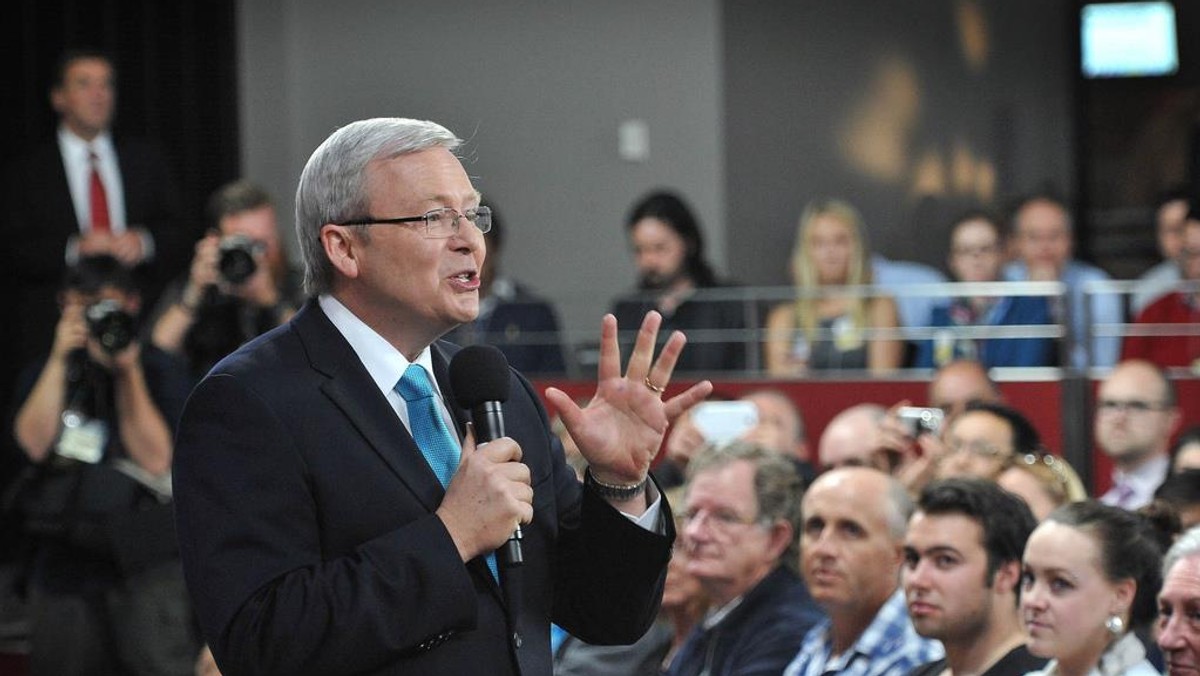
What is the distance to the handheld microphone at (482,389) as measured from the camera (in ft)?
7.50

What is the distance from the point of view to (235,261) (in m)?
5.89

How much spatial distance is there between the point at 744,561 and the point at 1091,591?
1191mm

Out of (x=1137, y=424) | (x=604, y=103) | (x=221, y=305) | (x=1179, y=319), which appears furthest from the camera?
(x=604, y=103)

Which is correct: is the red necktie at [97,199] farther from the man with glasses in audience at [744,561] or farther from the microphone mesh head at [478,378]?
the microphone mesh head at [478,378]

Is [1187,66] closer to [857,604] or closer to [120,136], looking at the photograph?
[120,136]

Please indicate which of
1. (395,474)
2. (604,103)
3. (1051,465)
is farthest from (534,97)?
(395,474)

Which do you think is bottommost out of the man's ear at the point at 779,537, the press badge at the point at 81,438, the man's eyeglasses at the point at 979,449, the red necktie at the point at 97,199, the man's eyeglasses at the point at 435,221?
the man's ear at the point at 779,537

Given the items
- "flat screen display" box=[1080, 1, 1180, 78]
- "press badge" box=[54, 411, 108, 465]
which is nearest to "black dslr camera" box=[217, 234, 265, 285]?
"press badge" box=[54, 411, 108, 465]

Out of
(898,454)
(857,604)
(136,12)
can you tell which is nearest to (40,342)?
(136,12)

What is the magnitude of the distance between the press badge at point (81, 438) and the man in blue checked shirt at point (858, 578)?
2.27 meters

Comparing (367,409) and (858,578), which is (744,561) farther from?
(367,409)

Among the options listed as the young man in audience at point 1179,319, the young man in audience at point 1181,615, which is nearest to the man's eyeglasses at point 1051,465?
the young man in audience at point 1181,615

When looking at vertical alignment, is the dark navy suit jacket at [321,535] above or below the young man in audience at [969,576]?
above

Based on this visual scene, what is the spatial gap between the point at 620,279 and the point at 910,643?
5.31m
